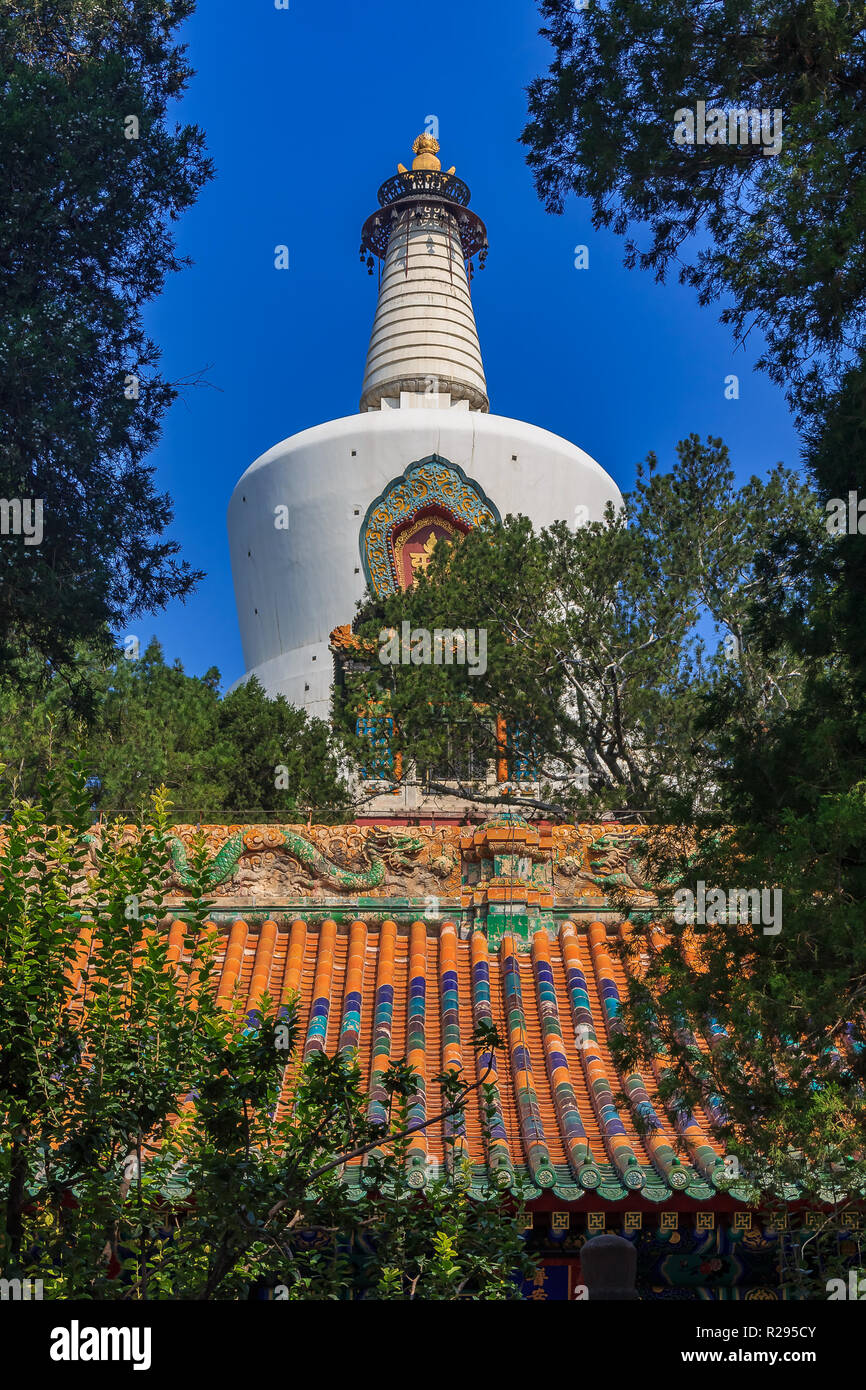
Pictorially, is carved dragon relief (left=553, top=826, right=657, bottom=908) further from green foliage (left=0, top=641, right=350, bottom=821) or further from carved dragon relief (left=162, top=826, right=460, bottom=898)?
green foliage (left=0, top=641, right=350, bottom=821)

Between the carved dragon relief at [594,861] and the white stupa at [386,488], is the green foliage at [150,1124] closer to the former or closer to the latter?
the carved dragon relief at [594,861]

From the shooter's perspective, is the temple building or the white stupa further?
the white stupa

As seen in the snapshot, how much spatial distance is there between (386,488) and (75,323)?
659 inches

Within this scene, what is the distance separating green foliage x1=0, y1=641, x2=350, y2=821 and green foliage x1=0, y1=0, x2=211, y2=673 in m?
9.97

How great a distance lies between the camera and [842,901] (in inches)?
194

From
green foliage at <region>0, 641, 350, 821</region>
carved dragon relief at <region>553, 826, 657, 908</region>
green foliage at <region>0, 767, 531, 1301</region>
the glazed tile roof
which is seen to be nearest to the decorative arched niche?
green foliage at <region>0, 641, 350, 821</region>

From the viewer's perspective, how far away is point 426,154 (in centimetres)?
3009

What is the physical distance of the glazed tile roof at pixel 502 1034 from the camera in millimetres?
6160

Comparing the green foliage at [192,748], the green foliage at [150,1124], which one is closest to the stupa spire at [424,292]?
the green foliage at [192,748]

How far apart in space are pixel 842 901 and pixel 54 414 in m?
5.06

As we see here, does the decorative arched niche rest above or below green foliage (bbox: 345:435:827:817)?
Result: above

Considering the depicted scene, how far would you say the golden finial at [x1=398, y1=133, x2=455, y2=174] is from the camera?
2992cm
